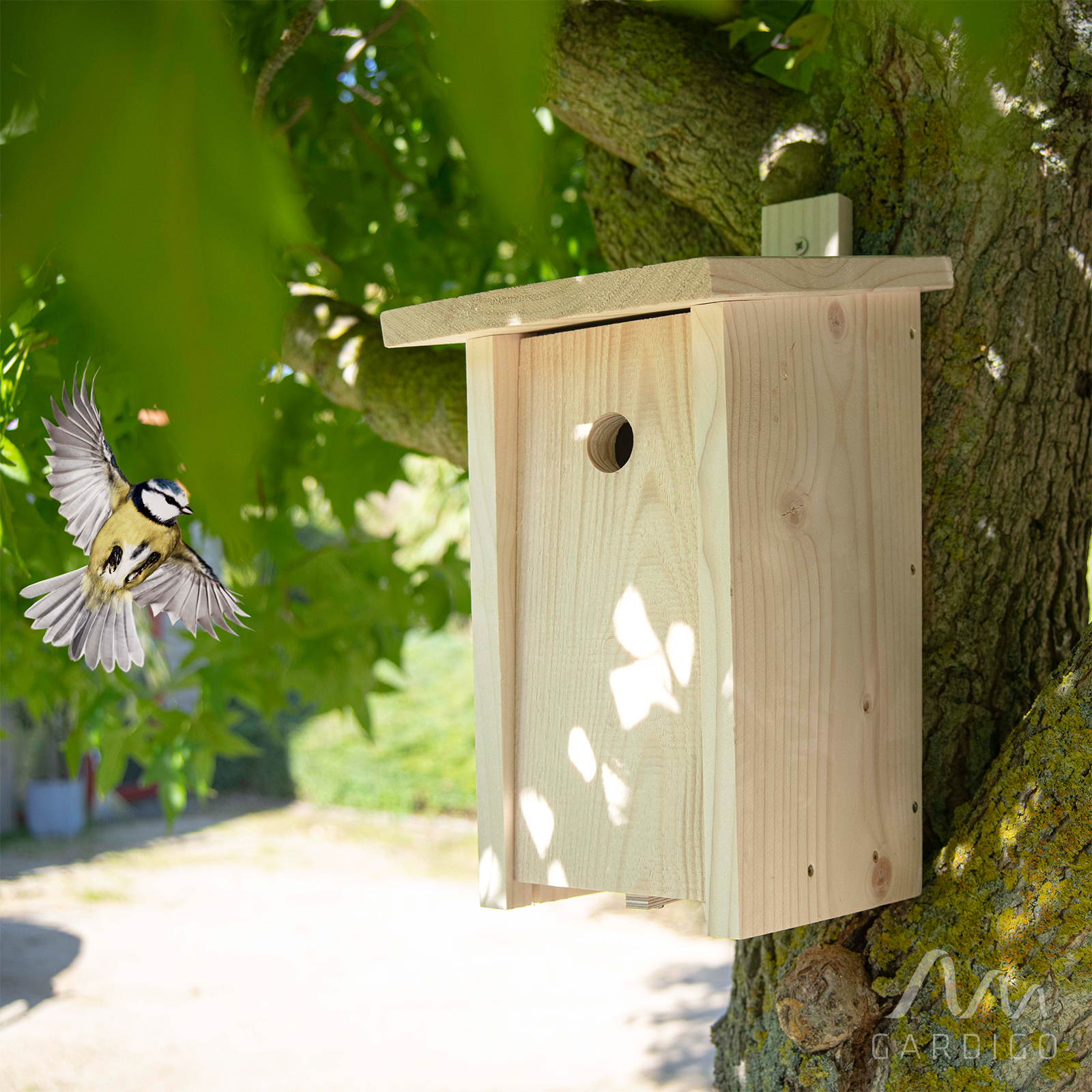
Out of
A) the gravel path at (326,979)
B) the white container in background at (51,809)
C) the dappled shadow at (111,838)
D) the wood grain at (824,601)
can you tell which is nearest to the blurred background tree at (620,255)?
the wood grain at (824,601)

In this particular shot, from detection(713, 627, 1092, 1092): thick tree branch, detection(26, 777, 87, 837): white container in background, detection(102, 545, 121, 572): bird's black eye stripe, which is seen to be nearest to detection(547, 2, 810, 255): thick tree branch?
detection(713, 627, 1092, 1092): thick tree branch

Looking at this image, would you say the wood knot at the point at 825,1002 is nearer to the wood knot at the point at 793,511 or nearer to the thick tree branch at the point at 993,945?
the thick tree branch at the point at 993,945

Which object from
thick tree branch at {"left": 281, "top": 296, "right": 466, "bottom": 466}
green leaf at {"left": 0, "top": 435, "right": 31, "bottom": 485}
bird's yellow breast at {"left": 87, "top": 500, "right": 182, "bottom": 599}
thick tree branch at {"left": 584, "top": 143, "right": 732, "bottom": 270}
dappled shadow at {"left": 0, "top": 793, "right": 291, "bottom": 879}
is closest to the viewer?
bird's yellow breast at {"left": 87, "top": 500, "right": 182, "bottom": 599}

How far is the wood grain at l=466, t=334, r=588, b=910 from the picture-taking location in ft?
5.21

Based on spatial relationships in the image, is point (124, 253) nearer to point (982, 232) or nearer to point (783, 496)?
point (783, 496)

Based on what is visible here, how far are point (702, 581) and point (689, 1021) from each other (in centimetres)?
472

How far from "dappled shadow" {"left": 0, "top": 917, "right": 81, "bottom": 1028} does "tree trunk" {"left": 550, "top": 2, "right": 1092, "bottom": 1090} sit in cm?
577

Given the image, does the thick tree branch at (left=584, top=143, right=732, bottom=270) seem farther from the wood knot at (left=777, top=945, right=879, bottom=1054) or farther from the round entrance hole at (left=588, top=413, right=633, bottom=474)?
the wood knot at (left=777, top=945, right=879, bottom=1054)

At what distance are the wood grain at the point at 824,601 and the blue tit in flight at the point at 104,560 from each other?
647mm

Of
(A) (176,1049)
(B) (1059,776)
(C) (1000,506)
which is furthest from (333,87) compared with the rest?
(A) (176,1049)

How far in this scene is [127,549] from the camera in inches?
41.0

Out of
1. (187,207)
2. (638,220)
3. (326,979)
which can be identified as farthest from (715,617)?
(326,979)

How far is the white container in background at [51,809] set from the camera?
34.0 feet

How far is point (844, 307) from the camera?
151 cm
